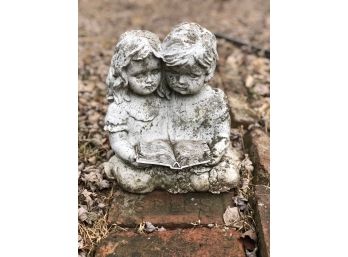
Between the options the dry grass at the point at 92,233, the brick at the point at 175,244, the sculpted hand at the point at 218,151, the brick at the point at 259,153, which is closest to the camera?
the brick at the point at 175,244

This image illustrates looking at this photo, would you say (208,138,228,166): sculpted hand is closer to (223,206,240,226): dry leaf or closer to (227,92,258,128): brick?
(223,206,240,226): dry leaf

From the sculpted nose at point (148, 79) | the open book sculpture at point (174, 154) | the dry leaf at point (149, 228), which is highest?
the sculpted nose at point (148, 79)

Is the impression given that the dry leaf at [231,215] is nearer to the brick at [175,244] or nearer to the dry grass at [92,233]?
the brick at [175,244]

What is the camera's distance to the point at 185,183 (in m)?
4.48

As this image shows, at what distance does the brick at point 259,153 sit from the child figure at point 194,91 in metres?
0.52

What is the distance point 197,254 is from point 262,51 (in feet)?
14.9

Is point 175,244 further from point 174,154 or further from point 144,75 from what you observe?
point 144,75

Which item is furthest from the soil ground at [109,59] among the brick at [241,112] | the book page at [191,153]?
the book page at [191,153]

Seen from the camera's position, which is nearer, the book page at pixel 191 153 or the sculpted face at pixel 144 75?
the sculpted face at pixel 144 75

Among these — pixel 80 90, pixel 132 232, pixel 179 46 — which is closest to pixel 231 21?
pixel 80 90

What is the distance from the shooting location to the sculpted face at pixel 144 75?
4.25 meters

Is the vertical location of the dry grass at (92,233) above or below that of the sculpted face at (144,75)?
below

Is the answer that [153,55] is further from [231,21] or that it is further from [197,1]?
[197,1]

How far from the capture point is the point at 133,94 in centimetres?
452
